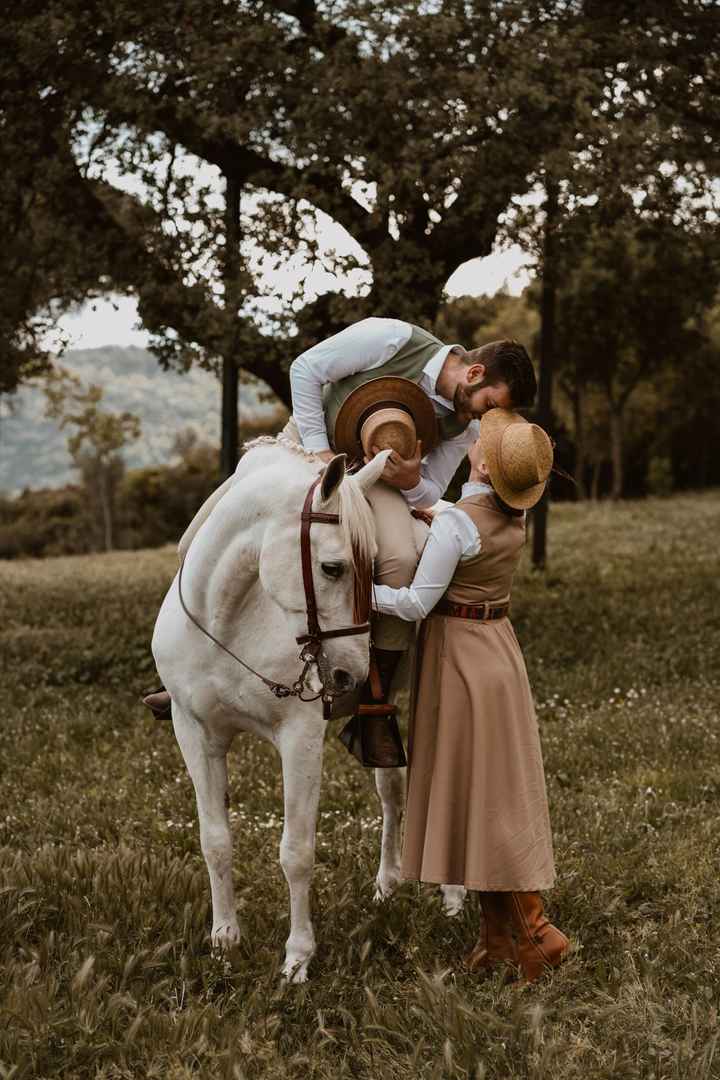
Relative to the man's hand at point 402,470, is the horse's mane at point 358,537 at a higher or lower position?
lower

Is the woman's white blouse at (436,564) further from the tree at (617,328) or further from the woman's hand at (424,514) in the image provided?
the tree at (617,328)

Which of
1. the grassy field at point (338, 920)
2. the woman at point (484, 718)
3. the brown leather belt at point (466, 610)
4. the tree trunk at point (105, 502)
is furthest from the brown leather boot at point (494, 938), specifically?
the tree trunk at point (105, 502)

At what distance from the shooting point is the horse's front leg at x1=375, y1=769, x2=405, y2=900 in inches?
213

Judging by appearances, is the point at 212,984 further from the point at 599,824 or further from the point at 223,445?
the point at 223,445

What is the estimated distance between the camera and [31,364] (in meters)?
13.7

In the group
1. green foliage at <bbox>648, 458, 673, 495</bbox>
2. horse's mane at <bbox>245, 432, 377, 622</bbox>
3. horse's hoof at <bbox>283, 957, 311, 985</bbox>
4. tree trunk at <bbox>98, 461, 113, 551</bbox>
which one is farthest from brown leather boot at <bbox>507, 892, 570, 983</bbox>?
green foliage at <bbox>648, 458, 673, 495</bbox>

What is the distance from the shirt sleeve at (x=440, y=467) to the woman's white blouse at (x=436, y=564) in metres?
0.50

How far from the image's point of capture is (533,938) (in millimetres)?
4453

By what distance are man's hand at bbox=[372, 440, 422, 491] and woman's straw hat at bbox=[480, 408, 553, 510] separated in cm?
30

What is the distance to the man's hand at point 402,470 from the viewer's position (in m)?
4.37

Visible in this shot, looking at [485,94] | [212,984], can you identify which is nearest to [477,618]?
[212,984]

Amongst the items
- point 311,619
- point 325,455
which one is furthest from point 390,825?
point 325,455

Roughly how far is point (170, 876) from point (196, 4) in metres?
7.67

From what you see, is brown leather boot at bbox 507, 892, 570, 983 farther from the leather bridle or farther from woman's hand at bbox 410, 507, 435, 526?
woman's hand at bbox 410, 507, 435, 526
